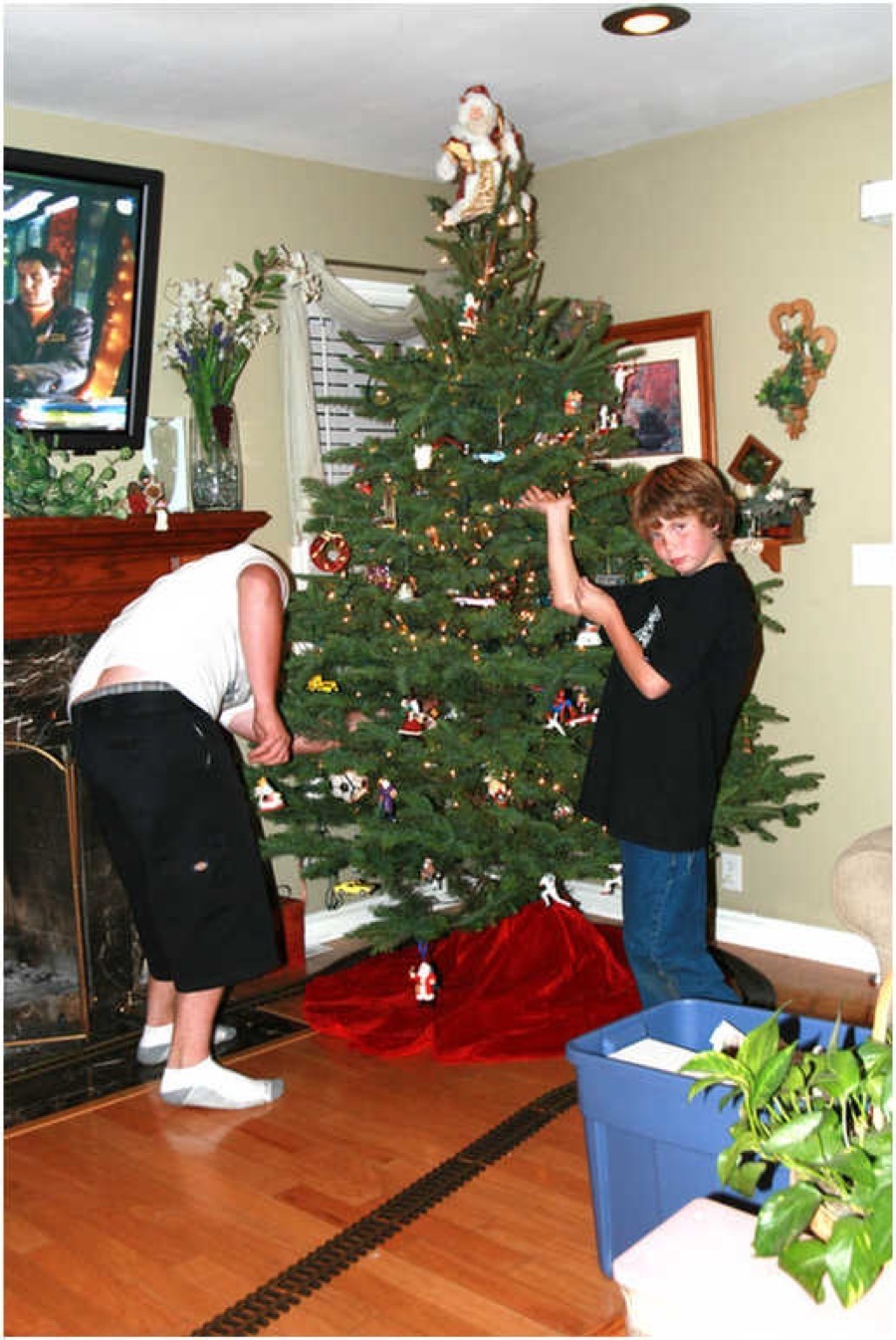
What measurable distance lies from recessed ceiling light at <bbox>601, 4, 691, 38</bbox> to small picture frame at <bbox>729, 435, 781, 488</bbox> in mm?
1368

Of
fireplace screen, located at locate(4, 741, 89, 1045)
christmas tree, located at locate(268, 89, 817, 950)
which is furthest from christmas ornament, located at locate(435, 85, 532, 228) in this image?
fireplace screen, located at locate(4, 741, 89, 1045)

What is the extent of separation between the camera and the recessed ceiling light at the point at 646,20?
3107mm

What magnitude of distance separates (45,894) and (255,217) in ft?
7.35

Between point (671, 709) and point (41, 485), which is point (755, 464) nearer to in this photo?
point (671, 709)

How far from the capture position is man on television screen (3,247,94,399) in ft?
11.8

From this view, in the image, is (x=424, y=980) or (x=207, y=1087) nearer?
(x=207, y=1087)

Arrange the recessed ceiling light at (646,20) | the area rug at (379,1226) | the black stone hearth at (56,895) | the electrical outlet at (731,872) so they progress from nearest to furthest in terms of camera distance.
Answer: the area rug at (379,1226) < the recessed ceiling light at (646,20) < the black stone hearth at (56,895) < the electrical outlet at (731,872)

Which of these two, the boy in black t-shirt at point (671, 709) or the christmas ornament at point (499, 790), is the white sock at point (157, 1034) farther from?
the boy in black t-shirt at point (671, 709)

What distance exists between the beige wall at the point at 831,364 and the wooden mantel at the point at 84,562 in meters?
1.76

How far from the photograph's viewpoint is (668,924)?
273 cm

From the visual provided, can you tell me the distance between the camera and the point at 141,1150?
2.96 meters

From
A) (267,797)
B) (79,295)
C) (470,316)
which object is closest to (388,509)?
(470,316)

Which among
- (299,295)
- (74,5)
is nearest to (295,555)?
(299,295)

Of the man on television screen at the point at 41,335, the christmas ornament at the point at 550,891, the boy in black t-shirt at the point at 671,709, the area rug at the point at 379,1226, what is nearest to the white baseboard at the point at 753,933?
the christmas ornament at the point at 550,891
